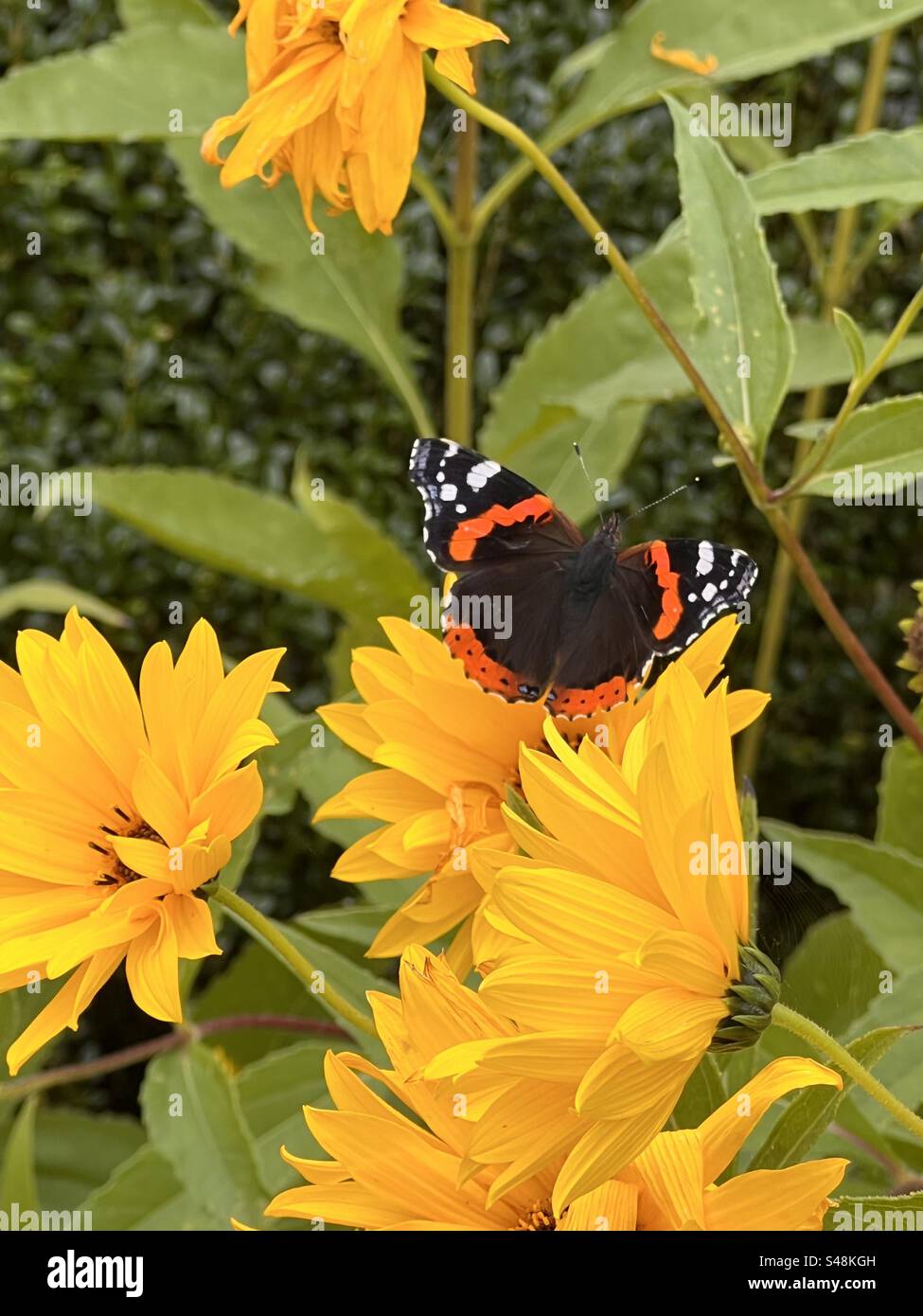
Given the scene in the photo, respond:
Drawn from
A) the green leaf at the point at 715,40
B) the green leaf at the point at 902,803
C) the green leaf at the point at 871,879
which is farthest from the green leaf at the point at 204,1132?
the green leaf at the point at 715,40

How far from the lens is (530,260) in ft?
4.32

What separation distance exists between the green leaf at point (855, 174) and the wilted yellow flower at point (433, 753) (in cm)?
21

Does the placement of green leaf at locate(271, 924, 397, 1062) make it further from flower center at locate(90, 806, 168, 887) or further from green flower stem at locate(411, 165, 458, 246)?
green flower stem at locate(411, 165, 458, 246)

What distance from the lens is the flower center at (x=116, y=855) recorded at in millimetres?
412

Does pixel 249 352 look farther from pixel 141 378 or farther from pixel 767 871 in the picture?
pixel 767 871

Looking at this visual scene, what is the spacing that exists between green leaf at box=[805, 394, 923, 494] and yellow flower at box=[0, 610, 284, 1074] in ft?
Answer: 0.74

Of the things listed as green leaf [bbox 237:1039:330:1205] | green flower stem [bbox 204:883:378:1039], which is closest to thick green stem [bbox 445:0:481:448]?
green leaf [bbox 237:1039:330:1205]

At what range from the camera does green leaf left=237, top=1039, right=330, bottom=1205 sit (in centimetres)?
63

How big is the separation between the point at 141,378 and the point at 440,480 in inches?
32.3

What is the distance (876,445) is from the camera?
515mm

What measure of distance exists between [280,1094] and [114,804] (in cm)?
28
